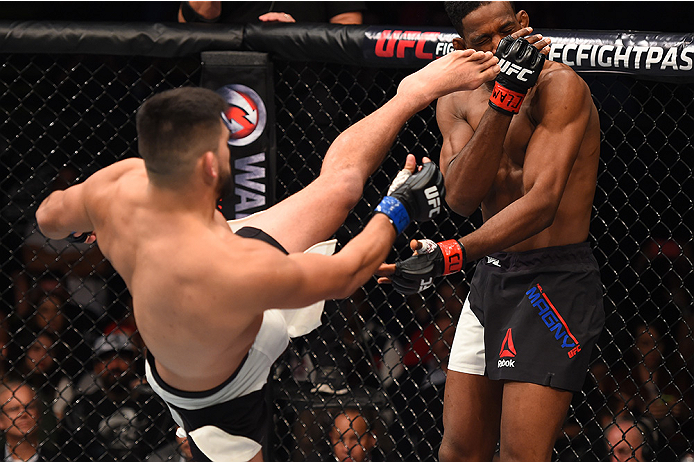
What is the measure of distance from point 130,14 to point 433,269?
8.69 feet

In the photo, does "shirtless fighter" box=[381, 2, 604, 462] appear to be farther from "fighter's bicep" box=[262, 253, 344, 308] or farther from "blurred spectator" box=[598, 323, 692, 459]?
"blurred spectator" box=[598, 323, 692, 459]

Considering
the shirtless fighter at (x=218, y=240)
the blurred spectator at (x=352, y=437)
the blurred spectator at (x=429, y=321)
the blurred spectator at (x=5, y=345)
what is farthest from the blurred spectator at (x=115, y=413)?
the shirtless fighter at (x=218, y=240)

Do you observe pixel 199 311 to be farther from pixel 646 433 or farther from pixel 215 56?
pixel 646 433

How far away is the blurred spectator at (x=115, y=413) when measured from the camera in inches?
109

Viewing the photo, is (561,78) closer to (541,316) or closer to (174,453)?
(541,316)

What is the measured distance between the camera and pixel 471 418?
6.56 ft

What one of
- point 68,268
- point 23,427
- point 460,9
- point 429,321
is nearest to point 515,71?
point 460,9

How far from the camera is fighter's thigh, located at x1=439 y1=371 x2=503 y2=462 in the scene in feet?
6.57

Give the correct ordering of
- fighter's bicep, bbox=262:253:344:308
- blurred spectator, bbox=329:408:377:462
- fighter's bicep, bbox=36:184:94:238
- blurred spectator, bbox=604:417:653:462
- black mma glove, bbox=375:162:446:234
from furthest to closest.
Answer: blurred spectator, bbox=329:408:377:462 < blurred spectator, bbox=604:417:653:462 < fighter's bicep, bbox=36:184:94:238 < black mma glove, bbox=375:162:446:234 < fighter's bicep, bbox=262:253:344:308

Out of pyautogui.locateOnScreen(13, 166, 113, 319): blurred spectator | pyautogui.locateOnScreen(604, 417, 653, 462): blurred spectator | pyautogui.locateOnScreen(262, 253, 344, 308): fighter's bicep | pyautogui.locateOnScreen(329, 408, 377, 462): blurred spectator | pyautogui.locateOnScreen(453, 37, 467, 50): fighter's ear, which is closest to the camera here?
pyautogui.locateOnScreen(262, 253, 344, 308): fighter's bicep

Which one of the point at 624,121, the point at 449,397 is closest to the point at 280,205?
the point at 449,397

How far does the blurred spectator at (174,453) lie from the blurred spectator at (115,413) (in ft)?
0.11

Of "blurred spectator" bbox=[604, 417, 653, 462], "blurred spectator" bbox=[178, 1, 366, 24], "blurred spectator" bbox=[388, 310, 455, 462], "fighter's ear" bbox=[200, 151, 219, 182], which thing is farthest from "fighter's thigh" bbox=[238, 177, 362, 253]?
"blurred spectator" bbox=[604, 417, 653, 462]

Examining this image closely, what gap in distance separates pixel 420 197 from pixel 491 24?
614 mm
